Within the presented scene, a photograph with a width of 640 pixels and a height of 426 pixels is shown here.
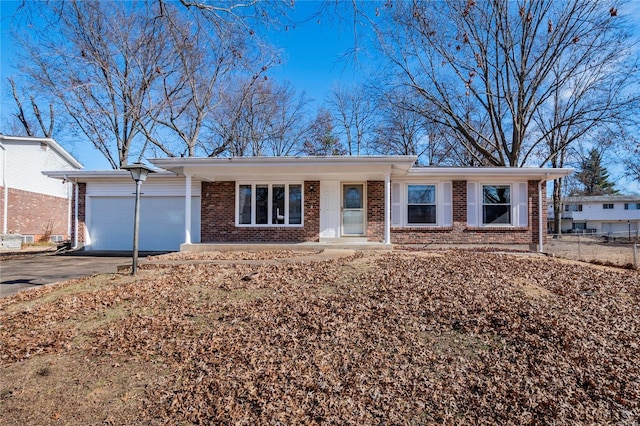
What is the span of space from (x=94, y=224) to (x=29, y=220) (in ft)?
33.7

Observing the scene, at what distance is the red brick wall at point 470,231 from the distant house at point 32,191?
1789cm

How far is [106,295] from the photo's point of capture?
5914 mm

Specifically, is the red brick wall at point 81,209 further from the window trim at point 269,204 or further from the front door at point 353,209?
the front door at point 353,209

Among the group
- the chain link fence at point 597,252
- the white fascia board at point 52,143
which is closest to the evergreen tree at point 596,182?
the chain link fence at point 597,252

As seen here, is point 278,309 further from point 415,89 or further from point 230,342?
point 415,89

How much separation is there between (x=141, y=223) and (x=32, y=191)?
12.2 m

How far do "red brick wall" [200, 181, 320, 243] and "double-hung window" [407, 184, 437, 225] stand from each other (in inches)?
130

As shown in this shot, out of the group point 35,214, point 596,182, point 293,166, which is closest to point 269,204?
point 293,166

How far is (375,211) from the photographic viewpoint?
41.2ft

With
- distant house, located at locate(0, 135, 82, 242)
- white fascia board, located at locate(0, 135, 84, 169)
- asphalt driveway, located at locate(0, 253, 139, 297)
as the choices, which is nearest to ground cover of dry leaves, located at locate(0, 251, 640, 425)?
asphalt driveway, located at locate(0, 253, 139, 297)

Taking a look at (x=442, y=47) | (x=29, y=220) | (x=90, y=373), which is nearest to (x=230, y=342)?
(x=90, y=373)

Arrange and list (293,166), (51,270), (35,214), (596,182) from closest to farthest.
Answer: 1. (51,270)
2. (293,166)
3. (35,214)
4. (596,182)

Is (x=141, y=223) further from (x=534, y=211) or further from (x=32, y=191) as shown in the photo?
(x=534, y=211)

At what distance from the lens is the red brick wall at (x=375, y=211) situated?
12477 mm
